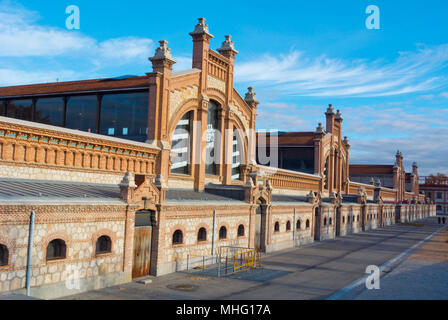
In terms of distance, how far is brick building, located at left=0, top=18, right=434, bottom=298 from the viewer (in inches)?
632

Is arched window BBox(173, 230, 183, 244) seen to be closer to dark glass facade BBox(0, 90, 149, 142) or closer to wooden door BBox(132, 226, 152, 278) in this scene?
wooden door BBox(132, 226, 152, 278)

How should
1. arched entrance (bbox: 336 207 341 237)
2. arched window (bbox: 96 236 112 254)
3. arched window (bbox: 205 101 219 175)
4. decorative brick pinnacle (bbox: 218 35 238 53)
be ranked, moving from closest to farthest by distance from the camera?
arched window (bbox: 96 236 112 254) < arched window (bbox: 205 101 219 175) < decorative brick pinnacle (bbox: 218 35 238 53) < arched entrance (bbox: 336 207 341 237)

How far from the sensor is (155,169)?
2638 cm

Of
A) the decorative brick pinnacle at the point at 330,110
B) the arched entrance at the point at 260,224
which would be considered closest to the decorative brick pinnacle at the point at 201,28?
the arched entrance at the point at 260,224

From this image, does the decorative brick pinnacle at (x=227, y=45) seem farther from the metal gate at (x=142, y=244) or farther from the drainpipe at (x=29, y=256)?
the drainpipe at (x=29, y=256)

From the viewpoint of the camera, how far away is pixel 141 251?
20.8m

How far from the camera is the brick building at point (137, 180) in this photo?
16.1m

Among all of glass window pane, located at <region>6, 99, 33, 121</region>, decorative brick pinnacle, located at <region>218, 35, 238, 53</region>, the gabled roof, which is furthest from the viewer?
the gabled roof

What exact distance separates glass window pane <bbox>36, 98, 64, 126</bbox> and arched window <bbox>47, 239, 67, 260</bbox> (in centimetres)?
1585

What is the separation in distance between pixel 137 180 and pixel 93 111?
429 inches

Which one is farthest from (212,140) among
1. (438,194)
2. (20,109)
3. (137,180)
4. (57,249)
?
(438,194)

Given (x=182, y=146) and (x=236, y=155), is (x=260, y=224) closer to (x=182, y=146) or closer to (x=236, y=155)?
(x=236, y=155)

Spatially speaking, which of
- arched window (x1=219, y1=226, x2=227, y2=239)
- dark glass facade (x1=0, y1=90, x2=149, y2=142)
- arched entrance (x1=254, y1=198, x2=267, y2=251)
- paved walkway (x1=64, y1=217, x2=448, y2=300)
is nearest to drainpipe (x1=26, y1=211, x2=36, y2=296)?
paved walkway (x1=64, y1=217, x2=448, y2=300)
